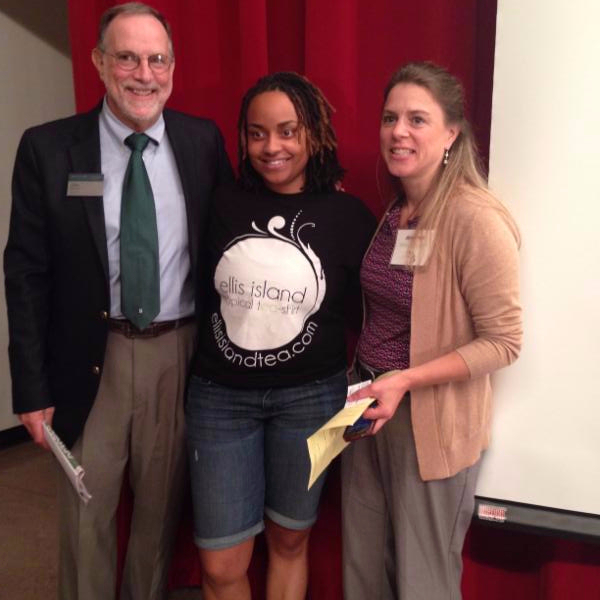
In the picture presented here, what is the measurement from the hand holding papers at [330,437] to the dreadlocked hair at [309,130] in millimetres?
564

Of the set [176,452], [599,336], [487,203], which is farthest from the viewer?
[176,452]

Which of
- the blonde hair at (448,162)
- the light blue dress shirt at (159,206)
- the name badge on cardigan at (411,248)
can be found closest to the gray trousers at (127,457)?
the light blue dress shirt at (159,206)

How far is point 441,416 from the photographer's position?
1.16 metres

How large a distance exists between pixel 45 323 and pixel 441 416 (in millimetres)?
1005

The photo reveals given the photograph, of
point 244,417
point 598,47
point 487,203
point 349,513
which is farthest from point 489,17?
point 349,513

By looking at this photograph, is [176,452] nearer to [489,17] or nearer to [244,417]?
[244,417]

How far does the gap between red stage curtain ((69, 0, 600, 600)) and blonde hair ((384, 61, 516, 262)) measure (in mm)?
270

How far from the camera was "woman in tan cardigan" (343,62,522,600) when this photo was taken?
1.07 metres

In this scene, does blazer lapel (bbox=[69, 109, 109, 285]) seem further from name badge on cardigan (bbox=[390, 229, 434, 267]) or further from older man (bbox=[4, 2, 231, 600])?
name badge on cardigan (bbox=[390, 229, 434, 267])

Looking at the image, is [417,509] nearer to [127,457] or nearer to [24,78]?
[127,457]

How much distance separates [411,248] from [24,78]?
8.86 feet

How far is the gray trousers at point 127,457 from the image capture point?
1.41 metres

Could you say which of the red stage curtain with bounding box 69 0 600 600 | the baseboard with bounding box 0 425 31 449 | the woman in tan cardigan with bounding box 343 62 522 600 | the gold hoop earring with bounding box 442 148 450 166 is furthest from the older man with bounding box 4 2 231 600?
the baseboard with bounding box 0 425 31 449

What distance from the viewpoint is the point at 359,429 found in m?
1.08
